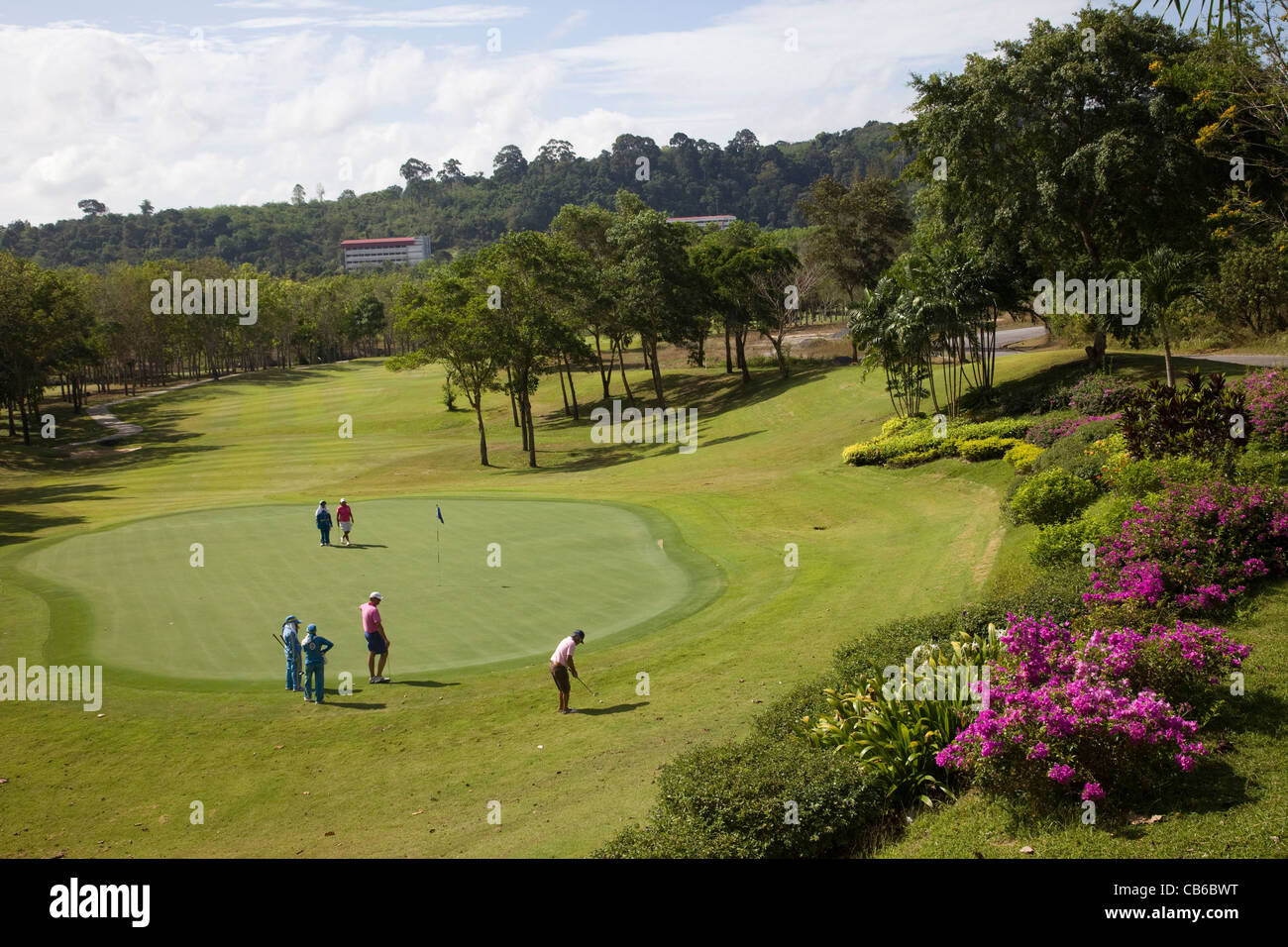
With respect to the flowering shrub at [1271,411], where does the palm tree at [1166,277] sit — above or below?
above

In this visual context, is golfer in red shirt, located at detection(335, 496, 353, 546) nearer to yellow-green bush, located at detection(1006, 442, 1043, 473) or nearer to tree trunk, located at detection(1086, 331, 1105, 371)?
yellow-green bush, located at detection(1006, 442, 1043, 473)

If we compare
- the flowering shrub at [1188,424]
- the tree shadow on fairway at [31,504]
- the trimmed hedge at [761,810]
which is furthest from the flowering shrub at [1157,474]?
the tree shadow on fairway at [31,504]

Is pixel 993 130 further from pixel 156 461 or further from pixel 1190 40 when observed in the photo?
pixel 156 461

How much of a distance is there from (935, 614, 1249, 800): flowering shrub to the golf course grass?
4830mm

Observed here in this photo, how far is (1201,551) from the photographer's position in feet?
47.8

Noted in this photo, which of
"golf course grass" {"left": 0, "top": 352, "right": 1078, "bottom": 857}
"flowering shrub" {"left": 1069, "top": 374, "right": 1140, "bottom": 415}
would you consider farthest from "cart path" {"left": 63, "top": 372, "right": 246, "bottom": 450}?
"flowering shrub" {"left": 1069, "top": 374, "right": 1140, "bottom": 415}

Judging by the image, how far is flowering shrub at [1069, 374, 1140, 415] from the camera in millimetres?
31062

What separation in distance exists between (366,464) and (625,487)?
2296 centimetres

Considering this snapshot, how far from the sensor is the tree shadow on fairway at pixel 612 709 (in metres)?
16.4

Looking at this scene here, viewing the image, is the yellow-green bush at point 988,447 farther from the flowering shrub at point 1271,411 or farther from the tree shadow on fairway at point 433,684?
the tree shadow on fairway at point 433,684

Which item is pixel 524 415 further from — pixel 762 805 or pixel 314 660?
pixel 762 805

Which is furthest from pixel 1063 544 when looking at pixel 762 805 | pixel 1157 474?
pixel 762 805

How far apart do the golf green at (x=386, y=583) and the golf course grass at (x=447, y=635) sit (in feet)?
0.37
